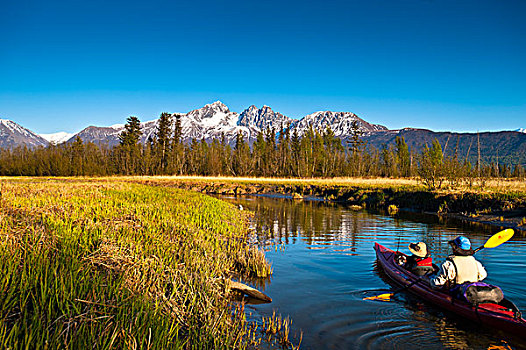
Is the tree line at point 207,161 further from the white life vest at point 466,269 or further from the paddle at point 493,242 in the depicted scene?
the white life vest at point 466,269

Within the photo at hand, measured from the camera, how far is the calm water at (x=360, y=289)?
7.10 metres

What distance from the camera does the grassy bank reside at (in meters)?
4.78

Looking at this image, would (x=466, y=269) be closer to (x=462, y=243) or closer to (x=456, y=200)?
(x=462, y=243)

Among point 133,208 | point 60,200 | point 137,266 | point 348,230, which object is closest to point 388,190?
point 348,230

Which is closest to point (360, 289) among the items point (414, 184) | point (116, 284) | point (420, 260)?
point (420, 260)

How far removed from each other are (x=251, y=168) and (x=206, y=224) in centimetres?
8284

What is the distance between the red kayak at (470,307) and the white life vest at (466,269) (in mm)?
573

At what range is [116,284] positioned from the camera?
6.44m

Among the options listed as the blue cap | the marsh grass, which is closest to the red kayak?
the blue cap

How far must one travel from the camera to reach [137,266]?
760 cm

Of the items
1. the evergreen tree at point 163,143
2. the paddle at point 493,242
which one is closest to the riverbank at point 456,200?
the paddle at point 493,242

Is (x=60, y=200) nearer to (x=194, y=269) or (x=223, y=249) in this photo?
(x=223, y=249)

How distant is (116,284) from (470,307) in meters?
7.56

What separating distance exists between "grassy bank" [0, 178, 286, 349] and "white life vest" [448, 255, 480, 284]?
5.11 meters
